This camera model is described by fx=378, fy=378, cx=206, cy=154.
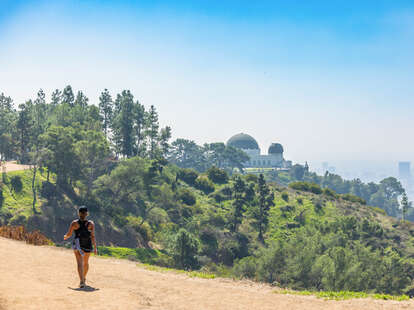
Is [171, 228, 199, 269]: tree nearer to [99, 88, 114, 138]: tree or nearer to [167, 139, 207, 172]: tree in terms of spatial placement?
[99, 88, 114, 138]: tree

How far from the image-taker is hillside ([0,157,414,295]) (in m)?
40.7

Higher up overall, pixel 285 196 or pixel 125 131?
pixel 125 131

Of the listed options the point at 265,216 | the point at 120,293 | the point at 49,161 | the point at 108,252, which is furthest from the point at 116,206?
the point at 120,293

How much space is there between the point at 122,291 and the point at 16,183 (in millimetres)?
47929

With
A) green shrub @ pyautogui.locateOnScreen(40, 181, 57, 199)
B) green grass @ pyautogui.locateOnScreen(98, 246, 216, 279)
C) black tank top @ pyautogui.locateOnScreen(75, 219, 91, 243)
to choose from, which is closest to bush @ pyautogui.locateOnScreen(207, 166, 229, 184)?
green grass @ pyautogui.locateOnScreen(98, 246, 216, 279)

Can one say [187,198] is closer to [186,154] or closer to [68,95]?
[68,95]

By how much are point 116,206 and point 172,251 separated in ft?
66.9

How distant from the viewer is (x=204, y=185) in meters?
85.8

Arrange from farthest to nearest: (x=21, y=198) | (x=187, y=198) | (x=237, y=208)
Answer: (x=187, y=198) < (x=237, y=208) < (x=21, y=198)

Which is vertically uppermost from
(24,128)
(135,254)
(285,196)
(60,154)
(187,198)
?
(24,128)

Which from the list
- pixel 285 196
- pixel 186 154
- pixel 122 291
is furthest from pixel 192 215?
pixel 186 154

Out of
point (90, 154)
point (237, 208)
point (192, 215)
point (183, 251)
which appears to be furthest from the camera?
point (192, 215)

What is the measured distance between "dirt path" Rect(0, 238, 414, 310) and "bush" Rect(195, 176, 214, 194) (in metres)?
64.5

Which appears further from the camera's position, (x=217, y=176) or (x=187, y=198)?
(x=217, y=176)
